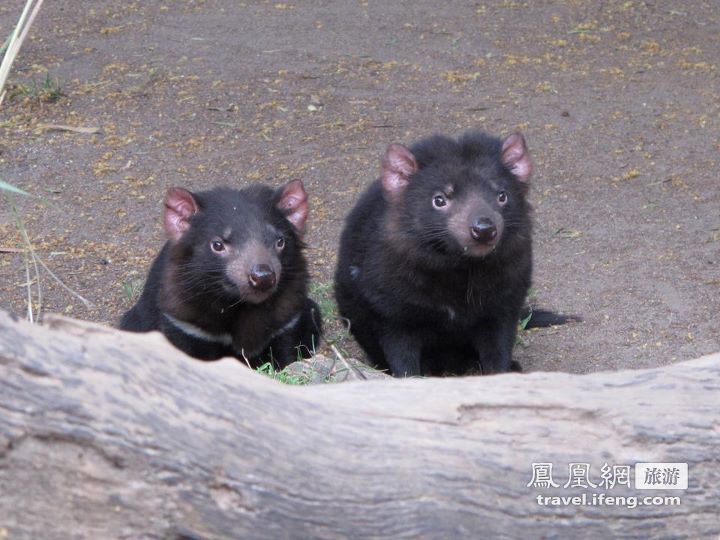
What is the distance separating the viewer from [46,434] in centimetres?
266

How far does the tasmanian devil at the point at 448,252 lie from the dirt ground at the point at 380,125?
0.59m

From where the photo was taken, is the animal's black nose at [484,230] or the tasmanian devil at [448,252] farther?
the tasmanian devil at [448,252]

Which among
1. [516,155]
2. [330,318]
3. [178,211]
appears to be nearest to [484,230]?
[516,155]

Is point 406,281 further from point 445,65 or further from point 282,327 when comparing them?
point 445,65

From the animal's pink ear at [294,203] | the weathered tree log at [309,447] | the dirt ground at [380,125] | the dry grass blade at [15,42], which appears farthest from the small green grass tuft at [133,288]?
the weathered tree log at [309,447]

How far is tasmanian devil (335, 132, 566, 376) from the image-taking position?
5352 millimetres

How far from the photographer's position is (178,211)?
5426mm

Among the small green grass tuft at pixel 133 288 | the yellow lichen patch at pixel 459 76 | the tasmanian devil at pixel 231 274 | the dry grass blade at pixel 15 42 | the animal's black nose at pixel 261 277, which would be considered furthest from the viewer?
the yellow lichen patch at pixel 459 76

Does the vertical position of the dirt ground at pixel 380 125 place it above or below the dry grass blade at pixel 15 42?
below

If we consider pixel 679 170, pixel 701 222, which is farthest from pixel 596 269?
pixel 679 170

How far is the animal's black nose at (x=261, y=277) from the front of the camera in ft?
16.7

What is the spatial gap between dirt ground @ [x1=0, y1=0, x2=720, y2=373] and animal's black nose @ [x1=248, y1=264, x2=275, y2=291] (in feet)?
4.69

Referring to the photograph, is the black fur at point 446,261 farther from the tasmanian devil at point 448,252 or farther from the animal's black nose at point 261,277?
the animal's black nose at point 261,277

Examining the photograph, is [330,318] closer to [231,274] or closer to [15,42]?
[231,274]
